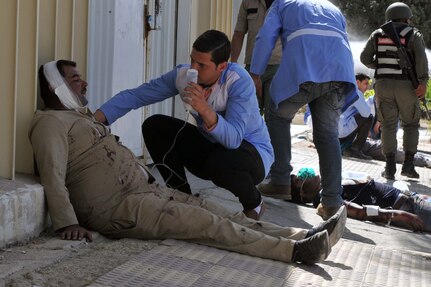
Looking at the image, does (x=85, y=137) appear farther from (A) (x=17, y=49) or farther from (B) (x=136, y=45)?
(B) (x=136, y=45)

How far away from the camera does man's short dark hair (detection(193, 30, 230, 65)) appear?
439cm

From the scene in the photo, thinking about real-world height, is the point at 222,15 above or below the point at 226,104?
above

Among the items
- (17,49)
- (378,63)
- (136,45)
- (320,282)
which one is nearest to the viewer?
(320,282)

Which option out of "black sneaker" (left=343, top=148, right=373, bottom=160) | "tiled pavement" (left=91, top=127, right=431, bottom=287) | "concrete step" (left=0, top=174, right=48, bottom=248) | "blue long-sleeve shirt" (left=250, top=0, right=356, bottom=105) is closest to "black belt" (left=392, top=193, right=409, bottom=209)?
"tiled pavement" (left=91, top=127, right=431, bottom=287)

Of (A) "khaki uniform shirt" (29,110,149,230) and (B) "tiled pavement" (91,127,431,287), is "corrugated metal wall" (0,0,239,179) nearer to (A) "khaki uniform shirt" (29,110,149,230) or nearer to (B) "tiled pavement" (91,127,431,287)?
(A) "khaki uniform shirt" (29,110,149,230)

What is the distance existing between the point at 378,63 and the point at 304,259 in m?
4.57

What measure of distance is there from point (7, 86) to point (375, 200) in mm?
3214

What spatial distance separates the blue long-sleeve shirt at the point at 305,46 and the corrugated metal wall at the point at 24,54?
60.9 inches

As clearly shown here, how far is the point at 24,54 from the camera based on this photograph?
4.10 meters

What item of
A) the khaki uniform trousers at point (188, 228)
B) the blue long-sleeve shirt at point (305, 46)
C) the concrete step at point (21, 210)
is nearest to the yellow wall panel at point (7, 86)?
the concrete step at point (21, 210)

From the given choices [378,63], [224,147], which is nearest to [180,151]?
[224,147]

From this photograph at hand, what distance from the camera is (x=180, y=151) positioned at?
4.81 metres

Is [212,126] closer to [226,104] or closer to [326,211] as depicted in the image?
[226,104]

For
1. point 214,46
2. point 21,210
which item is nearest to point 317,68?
point 214,46
